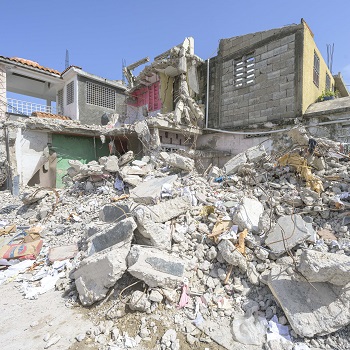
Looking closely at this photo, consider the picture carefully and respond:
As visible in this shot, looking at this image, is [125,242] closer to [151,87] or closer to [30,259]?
[30,259]

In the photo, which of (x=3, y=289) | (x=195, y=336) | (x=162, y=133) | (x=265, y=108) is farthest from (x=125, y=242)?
(x=265, y=108)

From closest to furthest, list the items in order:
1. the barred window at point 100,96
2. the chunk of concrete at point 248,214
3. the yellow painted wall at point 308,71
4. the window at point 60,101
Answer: the chunk of concrete at point 248,214 < the yellow painted wall at point 308,71 < the barred window at point 100,96 < the window at point 60,101

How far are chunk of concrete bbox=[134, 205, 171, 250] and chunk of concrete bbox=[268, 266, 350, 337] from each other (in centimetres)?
145

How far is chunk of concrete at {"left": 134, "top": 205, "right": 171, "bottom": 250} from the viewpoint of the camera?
3.15 meters

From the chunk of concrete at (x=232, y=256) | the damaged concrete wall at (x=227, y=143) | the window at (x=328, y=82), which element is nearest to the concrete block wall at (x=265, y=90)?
the damaged concrete wall at (x=227, y=143)

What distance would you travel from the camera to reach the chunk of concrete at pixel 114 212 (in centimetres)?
394

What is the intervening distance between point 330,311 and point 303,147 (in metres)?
3.21

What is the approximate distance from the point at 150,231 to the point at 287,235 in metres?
Answer: 1.89

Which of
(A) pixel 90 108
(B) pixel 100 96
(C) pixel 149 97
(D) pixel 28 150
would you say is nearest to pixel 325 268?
(D) pixel 28 150

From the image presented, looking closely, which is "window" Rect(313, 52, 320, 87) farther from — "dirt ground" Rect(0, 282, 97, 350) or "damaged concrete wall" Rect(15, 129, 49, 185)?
"damaged concrete wall" Rect(15, 129, 49, 185)

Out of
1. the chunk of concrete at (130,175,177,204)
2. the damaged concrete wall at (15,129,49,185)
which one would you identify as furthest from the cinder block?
the damaged concrete wall at (15,129,49,185)

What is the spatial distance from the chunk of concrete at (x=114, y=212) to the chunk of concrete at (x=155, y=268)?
3.69ft

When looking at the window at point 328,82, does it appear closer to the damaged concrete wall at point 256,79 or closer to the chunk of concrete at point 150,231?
the damaged concrete wall at point 256,79

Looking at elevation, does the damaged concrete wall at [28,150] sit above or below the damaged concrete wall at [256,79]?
below
